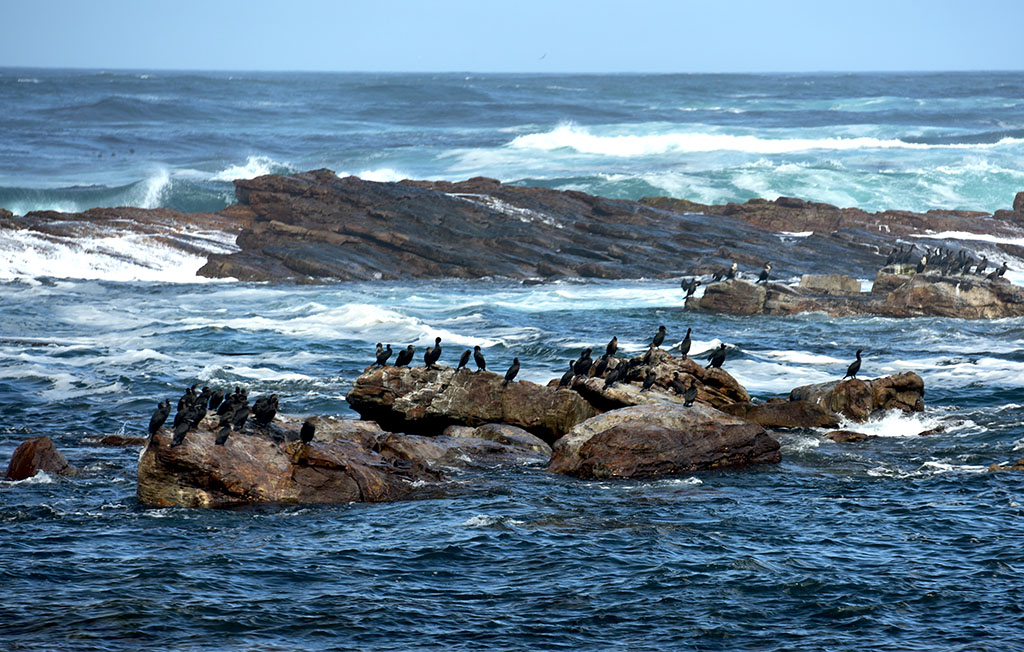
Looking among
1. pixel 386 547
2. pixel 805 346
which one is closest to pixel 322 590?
pixel 386 547

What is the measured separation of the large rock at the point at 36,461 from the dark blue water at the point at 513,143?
174 feet

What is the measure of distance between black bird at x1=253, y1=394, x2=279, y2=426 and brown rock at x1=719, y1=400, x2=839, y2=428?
10373 mm

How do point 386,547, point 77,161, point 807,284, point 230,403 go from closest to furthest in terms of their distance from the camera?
point 386,547 → point 230,403 → point 807,284 → point 77,161

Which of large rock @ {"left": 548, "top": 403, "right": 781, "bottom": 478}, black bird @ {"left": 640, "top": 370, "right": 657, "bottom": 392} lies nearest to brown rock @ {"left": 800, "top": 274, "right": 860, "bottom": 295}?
black bird @ {"left": 640, "top": 370, "right": 657, "bottom": 392}

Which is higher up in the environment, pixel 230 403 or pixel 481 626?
pixel 230 403

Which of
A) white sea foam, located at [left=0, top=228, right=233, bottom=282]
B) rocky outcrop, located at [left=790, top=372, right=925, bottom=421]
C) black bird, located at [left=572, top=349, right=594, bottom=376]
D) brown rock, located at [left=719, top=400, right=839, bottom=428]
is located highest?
black bird, located at [left=572, top=349, right=594, bottom=376]

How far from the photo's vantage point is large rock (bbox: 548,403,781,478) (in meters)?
23.0

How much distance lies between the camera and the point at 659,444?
2311 centimetres

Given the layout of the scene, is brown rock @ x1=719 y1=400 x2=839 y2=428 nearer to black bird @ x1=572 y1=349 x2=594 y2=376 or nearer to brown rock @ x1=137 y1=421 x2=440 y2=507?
black bird @ x1=572 y1=349 x2=594 y2=376

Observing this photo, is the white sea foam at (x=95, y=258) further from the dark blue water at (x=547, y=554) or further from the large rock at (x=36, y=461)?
the large rock at (x=36, y=461)

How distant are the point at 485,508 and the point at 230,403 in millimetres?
5022

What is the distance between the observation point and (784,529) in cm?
2069

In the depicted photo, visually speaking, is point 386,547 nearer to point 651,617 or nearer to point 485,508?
point 485,508

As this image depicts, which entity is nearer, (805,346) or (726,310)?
(805,346)
